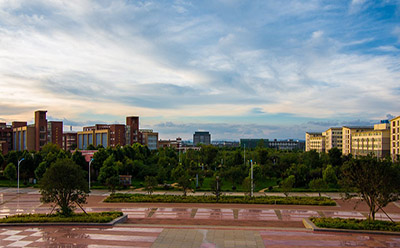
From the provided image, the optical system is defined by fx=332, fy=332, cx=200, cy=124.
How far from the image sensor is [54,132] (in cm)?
7106

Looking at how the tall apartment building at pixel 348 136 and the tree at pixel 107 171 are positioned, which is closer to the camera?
the tree at pixel 107 171

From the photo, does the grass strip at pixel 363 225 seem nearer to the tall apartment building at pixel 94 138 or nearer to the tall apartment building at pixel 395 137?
the tall apartment building at pixel 395 137

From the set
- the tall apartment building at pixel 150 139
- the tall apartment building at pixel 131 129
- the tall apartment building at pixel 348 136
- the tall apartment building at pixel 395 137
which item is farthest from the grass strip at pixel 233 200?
the tall apartment building at pixel 150 139

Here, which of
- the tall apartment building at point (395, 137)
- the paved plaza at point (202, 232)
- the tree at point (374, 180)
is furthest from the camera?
the tall apartment building at point (395, 137)

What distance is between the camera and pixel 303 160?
164ft

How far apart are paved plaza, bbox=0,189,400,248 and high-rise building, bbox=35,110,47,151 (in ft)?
161

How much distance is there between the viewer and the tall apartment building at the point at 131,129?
7900 cm

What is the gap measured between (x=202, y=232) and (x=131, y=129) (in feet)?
216

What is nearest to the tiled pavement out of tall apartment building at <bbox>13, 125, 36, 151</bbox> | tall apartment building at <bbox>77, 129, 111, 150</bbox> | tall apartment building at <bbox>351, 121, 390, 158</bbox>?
tall apartment building at <bbox>351, 121, 390, 158</bbox>

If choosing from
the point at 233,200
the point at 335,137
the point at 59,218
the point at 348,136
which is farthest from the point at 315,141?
the point at 59,218

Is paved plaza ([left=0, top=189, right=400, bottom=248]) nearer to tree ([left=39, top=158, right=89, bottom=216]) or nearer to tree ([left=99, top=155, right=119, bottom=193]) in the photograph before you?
tree ([left=39, top=158, right=89, bottom=216])

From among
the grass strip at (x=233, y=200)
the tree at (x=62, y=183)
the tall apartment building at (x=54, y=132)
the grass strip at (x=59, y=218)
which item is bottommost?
the grass strip at (x=233, y=200)

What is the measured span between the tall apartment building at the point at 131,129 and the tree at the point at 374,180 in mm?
65870

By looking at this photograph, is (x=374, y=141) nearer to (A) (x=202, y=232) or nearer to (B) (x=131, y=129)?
(B) (x=131, y=129)
